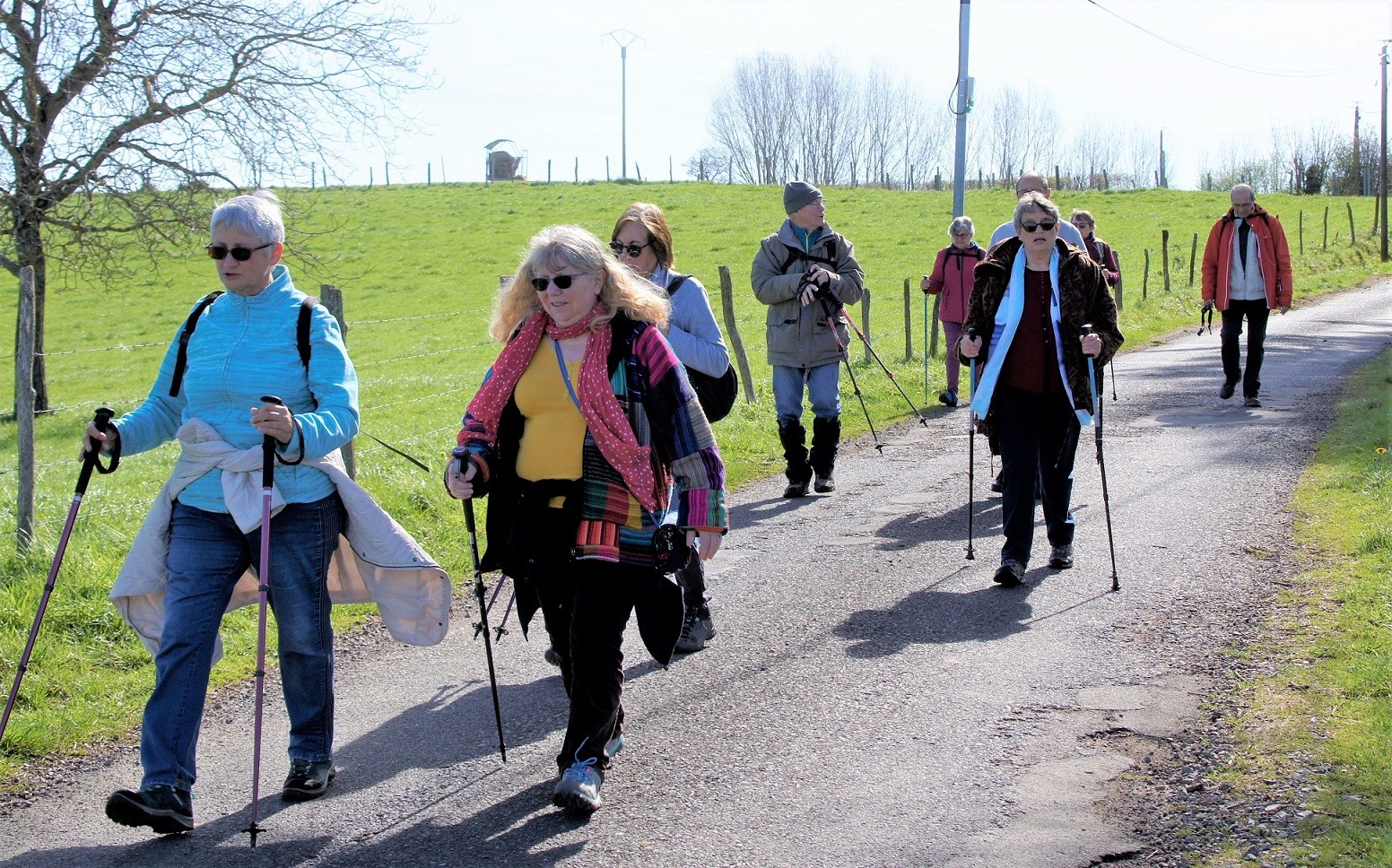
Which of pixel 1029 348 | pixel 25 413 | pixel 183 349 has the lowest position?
pixel 25 413

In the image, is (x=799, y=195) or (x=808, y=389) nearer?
(x=799, y=195)

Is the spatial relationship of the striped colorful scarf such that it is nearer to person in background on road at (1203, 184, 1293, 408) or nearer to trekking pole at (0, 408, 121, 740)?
trekking pole at (0, 408, 121, 740)

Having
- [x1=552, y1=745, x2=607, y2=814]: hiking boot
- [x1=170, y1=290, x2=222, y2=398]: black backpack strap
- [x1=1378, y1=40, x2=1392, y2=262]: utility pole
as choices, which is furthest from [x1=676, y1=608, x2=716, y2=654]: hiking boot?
[x1=1378, y1=40, x2=1392, y2=262]: utility pole

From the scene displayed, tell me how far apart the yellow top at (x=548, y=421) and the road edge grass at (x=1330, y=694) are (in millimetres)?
2269

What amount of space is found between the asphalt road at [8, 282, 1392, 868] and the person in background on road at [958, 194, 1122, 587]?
0.49 m

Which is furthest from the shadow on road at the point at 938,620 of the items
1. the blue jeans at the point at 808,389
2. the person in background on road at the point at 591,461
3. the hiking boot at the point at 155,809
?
the hiking boot at the point at 155,809

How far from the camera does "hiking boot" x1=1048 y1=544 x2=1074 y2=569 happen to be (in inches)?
295

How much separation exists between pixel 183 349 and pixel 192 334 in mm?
61

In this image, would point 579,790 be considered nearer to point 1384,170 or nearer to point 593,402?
point 593,402

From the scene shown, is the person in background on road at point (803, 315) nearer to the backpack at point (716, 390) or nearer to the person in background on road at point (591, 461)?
the backpack at point (716, 390)

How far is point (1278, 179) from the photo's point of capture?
9438cm

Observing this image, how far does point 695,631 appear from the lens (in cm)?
615

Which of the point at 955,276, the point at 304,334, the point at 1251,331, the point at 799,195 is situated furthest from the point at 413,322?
the point at 304,334

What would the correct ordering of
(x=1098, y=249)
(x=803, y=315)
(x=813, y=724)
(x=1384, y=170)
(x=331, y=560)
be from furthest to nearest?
(x=1384, y=170) → (x=1098, y=249) → (x=803, y=315) → (x=813, y=724) → (x=331, y=560)
